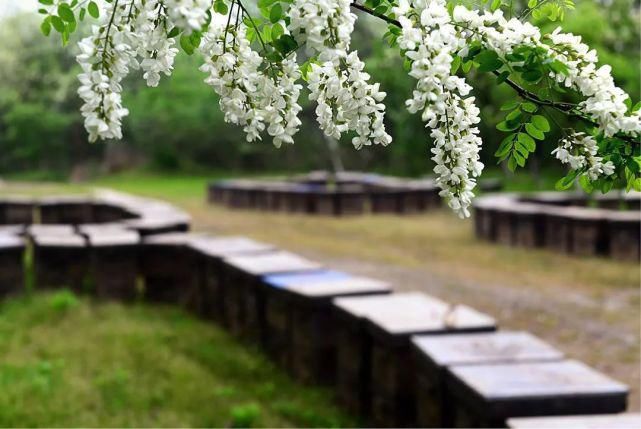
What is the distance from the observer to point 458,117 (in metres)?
1.93

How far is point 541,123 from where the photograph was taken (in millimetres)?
1966

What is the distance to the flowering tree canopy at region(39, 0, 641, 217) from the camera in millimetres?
1752

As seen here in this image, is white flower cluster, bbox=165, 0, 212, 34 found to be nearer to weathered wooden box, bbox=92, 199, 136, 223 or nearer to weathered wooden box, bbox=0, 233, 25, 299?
weathered wooden box, bbox=0, 233, 25, 299

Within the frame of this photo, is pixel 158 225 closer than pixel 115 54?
No

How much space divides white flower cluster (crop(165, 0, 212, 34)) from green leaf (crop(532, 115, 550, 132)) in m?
0.84

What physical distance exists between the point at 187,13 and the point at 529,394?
243cm

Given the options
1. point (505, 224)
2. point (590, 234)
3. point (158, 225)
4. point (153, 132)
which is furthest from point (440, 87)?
point (153, 132)

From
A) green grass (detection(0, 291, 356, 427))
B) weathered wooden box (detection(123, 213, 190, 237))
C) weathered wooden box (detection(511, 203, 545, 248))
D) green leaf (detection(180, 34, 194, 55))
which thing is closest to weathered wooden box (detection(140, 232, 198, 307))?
green grass (detection(0, 291, 356, 427))

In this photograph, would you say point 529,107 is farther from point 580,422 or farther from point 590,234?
point 590,234

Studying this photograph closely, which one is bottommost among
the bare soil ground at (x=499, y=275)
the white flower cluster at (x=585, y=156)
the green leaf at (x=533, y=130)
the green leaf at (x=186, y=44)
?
the bare soil ground at (x=499, y=275)

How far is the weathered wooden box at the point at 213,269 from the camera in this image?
715cm

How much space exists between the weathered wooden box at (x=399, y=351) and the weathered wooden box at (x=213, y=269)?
2.50m

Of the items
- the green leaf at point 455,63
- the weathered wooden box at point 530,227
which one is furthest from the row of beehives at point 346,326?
the weathered wooden box at point 530,227

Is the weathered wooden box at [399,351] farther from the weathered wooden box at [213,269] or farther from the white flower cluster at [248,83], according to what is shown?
the white flower cluster at [248,83]
